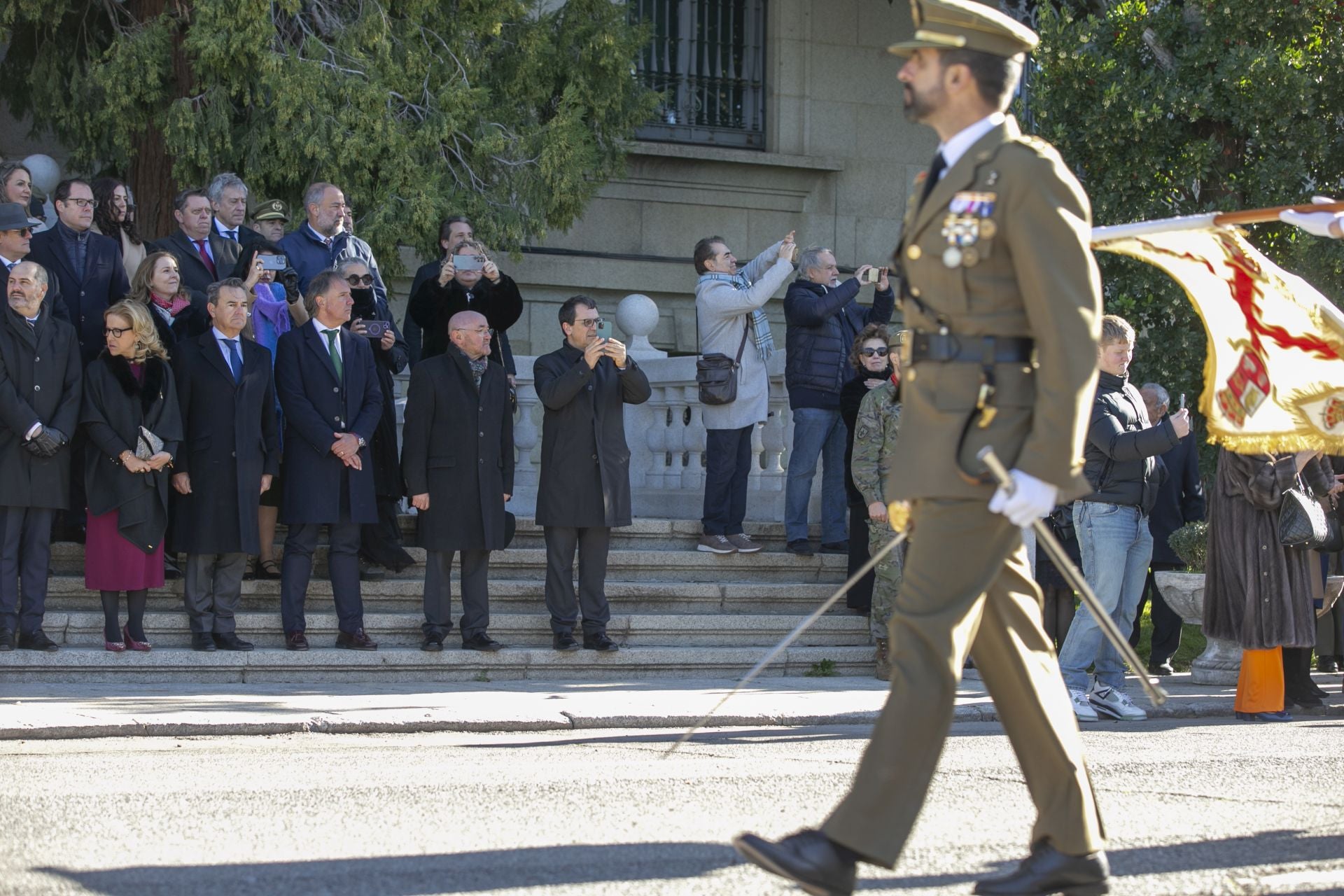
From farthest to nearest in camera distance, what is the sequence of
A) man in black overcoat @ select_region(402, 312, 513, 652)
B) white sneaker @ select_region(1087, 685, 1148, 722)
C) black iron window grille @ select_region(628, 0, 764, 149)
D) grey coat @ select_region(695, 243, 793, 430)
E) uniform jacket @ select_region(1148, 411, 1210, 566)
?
black iron window grille @ select_region(628, 0, 764, 149)
uniform jacket @ select_region(1148, 411, 1210, 566)
grey coat @ select_region(695, 243, 793, 430)
man in black overcoat @ select_region(402, 312, 513, 652)
white sneaker @ select_region(1087, 685, 1148, 722)

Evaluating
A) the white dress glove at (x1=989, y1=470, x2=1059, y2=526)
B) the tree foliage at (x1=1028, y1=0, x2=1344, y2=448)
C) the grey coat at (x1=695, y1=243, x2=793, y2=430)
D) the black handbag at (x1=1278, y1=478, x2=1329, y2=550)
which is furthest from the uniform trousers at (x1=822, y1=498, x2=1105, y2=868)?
the tree foliage at (x1=1028, y1=0, x2=1344, y2=448)

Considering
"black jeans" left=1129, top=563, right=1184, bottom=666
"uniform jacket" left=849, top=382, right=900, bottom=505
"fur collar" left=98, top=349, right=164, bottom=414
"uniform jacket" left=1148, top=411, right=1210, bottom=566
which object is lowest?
"black jeans" left=1129, top=563, right=1184, bottom=666

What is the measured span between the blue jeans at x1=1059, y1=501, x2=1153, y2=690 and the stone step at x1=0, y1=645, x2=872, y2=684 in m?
2.50

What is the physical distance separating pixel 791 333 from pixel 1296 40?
4.89 meters

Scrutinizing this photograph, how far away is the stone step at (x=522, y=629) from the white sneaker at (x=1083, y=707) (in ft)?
8.63

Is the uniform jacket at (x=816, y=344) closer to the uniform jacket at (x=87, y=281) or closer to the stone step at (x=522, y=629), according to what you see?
the stone step at (x=522, y=629)

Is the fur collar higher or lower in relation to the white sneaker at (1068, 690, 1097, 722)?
higher

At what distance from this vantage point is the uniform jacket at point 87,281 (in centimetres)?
1100

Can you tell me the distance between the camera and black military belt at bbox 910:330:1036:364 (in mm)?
4562

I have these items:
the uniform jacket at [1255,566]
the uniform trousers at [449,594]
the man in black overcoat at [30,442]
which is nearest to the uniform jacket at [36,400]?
the man in black overcoat at [30,442]

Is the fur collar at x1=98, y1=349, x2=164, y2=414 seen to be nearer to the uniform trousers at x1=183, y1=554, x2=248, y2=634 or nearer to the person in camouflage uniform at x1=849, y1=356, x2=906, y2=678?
the uniform trousers at x1=183, y1=554, x2=248, y2=634

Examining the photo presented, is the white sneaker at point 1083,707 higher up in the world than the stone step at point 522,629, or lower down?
lower down

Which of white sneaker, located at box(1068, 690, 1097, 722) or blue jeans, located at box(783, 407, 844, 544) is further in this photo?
blue jeans, located at box(783, 407, 844, 544)

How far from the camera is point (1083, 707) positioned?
389 inches
